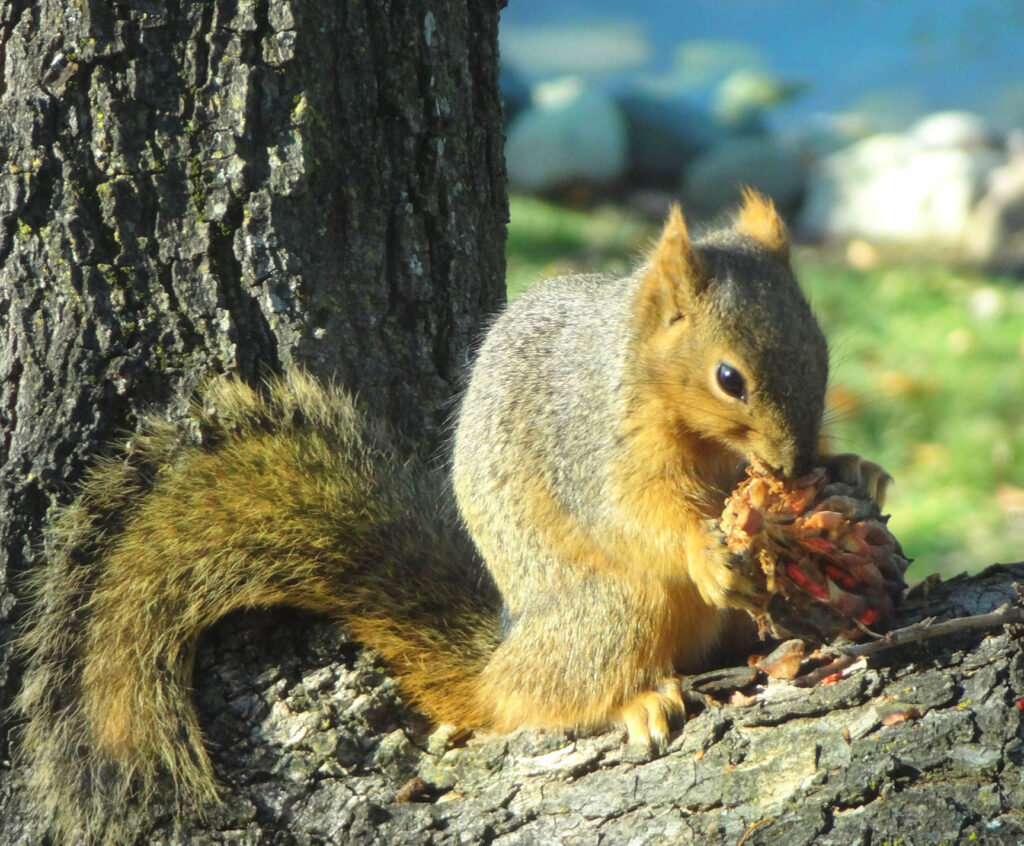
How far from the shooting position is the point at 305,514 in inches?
65.9

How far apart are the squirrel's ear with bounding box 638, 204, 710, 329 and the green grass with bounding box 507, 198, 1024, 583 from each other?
2.75ft

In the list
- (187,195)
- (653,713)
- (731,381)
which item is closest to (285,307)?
(187,195)

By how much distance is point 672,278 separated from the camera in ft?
5.19

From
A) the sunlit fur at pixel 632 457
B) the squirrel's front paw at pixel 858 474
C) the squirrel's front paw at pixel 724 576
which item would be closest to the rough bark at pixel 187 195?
the sunlit fur at pixel 632 457

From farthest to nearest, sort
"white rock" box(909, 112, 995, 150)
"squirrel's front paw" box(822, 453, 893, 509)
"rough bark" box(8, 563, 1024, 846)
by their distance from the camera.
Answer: "white rock" box(909, 112, 995, 150) < "squirrel's front paw" box(822, 453, 893, 509) < "rough bark" box(8, 563, 1024, 846)

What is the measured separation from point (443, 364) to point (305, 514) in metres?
0.36

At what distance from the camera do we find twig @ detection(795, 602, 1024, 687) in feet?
4.32

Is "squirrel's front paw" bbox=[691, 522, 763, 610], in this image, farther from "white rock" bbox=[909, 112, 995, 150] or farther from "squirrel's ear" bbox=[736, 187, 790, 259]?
"white rock" bbox=[909, 112, 995, 150]

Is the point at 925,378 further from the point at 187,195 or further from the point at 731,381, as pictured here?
the point at 187,195

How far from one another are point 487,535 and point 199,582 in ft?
1.40

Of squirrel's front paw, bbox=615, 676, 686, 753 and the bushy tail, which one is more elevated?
the bushy tail

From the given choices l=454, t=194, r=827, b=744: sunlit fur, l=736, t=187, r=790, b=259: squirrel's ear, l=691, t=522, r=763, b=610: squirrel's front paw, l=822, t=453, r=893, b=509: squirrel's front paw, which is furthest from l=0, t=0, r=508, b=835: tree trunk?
l=822, t=453, r=893, b=509: squirrel's front paw

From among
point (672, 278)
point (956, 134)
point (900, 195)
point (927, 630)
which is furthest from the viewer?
point (956, 134)

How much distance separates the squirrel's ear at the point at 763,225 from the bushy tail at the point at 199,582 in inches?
25.3
